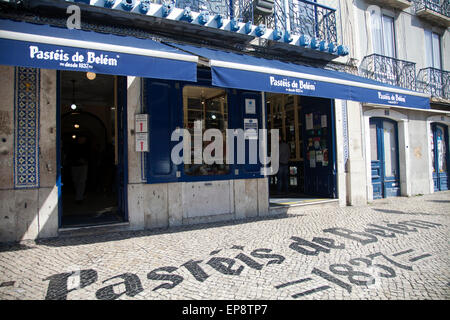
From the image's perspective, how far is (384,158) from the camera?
31.3ft

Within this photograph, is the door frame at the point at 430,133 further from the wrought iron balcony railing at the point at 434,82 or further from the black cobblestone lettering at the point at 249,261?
the black cobblestone lettering at the point at 249,261

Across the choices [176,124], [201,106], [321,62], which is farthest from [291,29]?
[176,124]

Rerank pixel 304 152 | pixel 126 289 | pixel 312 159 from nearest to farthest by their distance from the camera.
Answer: pixel 126 289 < pixel 312 159 < pixel 304 152

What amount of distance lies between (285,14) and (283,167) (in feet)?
13.9

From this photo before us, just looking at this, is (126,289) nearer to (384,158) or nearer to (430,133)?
(384,158)

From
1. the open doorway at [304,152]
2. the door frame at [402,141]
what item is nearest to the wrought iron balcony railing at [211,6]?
the open doorway at [304,152]

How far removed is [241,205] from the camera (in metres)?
6.59

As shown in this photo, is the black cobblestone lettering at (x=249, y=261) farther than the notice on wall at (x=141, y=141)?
No

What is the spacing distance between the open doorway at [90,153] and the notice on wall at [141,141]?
27.9 inches

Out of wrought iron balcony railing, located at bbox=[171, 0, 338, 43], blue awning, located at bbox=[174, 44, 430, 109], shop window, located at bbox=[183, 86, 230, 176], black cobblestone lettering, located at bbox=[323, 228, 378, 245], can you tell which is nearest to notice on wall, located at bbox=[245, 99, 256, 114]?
shop window, located at bbox=[183, 86, 230, 176]

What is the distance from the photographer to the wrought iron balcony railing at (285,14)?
655cm

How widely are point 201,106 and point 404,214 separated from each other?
5176 mm

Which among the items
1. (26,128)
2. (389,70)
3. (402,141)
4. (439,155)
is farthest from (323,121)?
(26,128)
